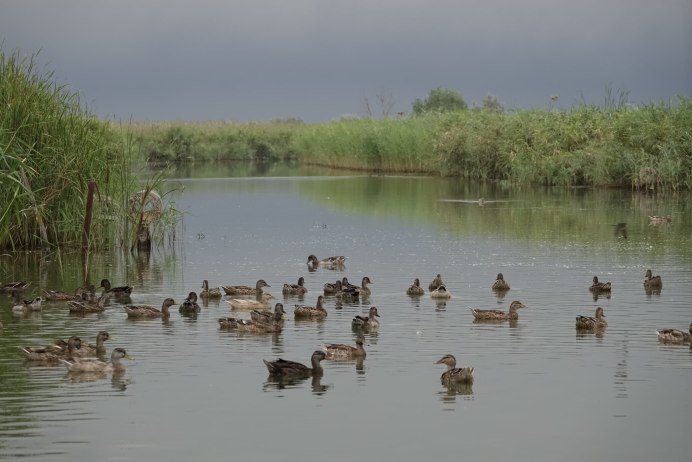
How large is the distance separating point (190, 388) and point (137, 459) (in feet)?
9.46

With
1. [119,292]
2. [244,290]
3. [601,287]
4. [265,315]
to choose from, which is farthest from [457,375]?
[119,292]

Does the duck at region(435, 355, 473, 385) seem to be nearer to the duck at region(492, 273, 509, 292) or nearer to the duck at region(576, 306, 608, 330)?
the duck at region(576, 306, 608, 330)

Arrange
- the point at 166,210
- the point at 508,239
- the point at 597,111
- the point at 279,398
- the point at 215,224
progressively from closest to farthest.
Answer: the point at 279,398
the point at 166,210
the point at 508,239
the point at 215,224
the point at 597,111

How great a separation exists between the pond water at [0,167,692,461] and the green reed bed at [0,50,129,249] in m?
0.77

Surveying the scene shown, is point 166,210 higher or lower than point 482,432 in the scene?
higher

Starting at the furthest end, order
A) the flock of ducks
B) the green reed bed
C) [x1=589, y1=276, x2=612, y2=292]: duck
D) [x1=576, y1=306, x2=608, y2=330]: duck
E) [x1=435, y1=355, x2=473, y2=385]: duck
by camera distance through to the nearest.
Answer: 1. the green reed bed
2. [x1=589, y1=276, x2=612, y2=292]: duck
3. [x1=576, y1=306, x2=608, y2=330]: duck
4. the flock of ducks
5. [x1=435, y1=355, x2=473, y2=385]: duck

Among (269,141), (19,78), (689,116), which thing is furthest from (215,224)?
(269,141)

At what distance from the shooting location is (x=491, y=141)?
5978 centimetres

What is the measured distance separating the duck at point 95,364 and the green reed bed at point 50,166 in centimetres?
997

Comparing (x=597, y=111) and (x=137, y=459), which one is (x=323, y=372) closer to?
(x=137, y=459)

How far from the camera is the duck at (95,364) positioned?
49.4 feet

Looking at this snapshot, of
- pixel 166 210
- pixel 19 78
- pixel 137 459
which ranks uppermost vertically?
pixel 19 78

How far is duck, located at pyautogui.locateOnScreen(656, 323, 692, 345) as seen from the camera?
16.9m

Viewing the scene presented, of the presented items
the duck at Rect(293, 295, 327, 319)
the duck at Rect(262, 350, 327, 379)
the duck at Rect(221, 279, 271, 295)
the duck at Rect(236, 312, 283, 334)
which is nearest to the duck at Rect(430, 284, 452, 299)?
the duck at Rect(293, 295, 327, 319)
